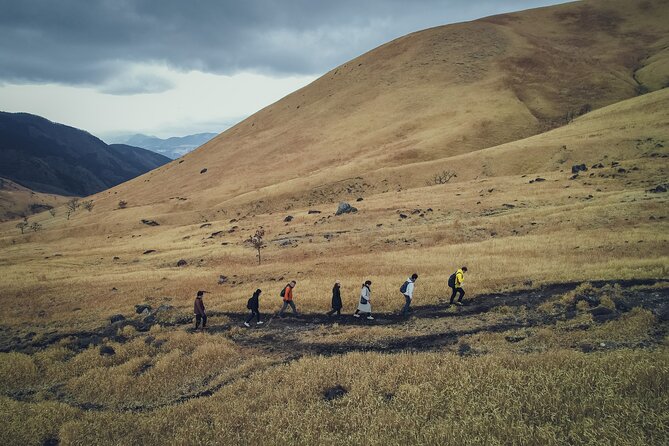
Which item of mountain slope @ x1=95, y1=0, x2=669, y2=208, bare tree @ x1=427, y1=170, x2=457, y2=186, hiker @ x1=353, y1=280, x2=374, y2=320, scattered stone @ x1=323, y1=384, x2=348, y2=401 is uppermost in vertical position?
mountain slope @ x1=95, y1=0, x2=669, y2=208

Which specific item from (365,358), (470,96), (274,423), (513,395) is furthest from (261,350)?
(470,96)

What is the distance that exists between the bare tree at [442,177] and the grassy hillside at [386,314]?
89 centimetres

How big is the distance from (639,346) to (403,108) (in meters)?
104

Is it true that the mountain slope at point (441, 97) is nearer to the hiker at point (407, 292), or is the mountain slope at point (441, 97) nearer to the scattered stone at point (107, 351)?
the hiker at point (407, 292)

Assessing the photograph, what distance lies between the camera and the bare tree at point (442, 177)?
63.7 m

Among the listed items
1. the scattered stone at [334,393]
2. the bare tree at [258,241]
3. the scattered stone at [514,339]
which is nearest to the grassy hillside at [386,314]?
the scattered stone at [334,393]

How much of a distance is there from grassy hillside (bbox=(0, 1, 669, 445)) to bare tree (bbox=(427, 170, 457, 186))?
0.89 metres

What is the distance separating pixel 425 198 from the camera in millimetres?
Result: 50562

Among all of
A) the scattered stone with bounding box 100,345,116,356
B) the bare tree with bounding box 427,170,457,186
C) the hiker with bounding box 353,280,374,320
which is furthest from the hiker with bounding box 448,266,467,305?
the bare tree with bounding box 427,170,457,186

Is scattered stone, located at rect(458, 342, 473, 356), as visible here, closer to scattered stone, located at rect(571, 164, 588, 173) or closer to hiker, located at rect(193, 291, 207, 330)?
hiker, located at rect(193, 291, 207, 330)

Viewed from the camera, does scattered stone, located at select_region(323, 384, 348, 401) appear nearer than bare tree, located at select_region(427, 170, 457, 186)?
Yes

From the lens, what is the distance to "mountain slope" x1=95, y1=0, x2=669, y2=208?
8712 cm

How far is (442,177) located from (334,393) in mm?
58752

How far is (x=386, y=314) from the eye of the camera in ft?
59.6
